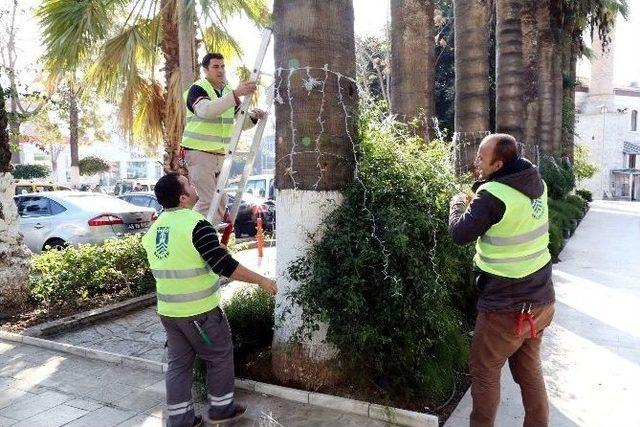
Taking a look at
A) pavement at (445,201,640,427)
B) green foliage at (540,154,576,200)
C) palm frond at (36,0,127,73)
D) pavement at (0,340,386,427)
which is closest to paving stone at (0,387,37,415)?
pavement at (0,340,386,427)

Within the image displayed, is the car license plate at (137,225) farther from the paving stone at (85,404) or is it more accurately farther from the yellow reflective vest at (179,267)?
the yellow reflective vest at (179,267)

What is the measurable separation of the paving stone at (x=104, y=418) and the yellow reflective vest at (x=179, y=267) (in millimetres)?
840

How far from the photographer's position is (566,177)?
16625 mm

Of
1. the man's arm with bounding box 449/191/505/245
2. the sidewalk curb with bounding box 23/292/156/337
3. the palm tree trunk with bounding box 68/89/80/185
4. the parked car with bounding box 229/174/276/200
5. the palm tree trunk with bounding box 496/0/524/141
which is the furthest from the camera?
the palm tree trunk with bounding box 68/89/80/185

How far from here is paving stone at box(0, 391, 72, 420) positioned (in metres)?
3.77

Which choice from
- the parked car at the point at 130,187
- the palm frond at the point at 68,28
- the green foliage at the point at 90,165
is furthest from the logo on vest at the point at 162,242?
the green foliage at the point at 90,165

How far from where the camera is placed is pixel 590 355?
4.90m

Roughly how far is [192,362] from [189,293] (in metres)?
0.50

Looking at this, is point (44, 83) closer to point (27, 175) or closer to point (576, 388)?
point (576, 388)

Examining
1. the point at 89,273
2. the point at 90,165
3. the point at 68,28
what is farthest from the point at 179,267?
the point at 90,165

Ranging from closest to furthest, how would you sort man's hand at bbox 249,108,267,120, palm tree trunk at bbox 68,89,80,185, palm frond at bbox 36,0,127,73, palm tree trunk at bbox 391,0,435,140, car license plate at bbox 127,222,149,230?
man's hand at bbox 249,108,267,120
palm tree trunk at bbox 391,0,435,140
palm frond at bbox 36,0,127,73
car license plate at bbox 127,222,149,230
palm tree trunk at bbox 68,89,80,185

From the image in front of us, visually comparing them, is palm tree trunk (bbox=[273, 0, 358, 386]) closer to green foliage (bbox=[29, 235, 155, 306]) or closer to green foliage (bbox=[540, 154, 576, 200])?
green foliage (bbox=[29, 235, 155, 306])

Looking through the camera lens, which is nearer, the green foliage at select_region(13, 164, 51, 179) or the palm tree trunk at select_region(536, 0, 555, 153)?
the palm tree trunk at select_region(536, 0, 555, 153)

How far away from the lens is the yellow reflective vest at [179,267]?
3359mm
